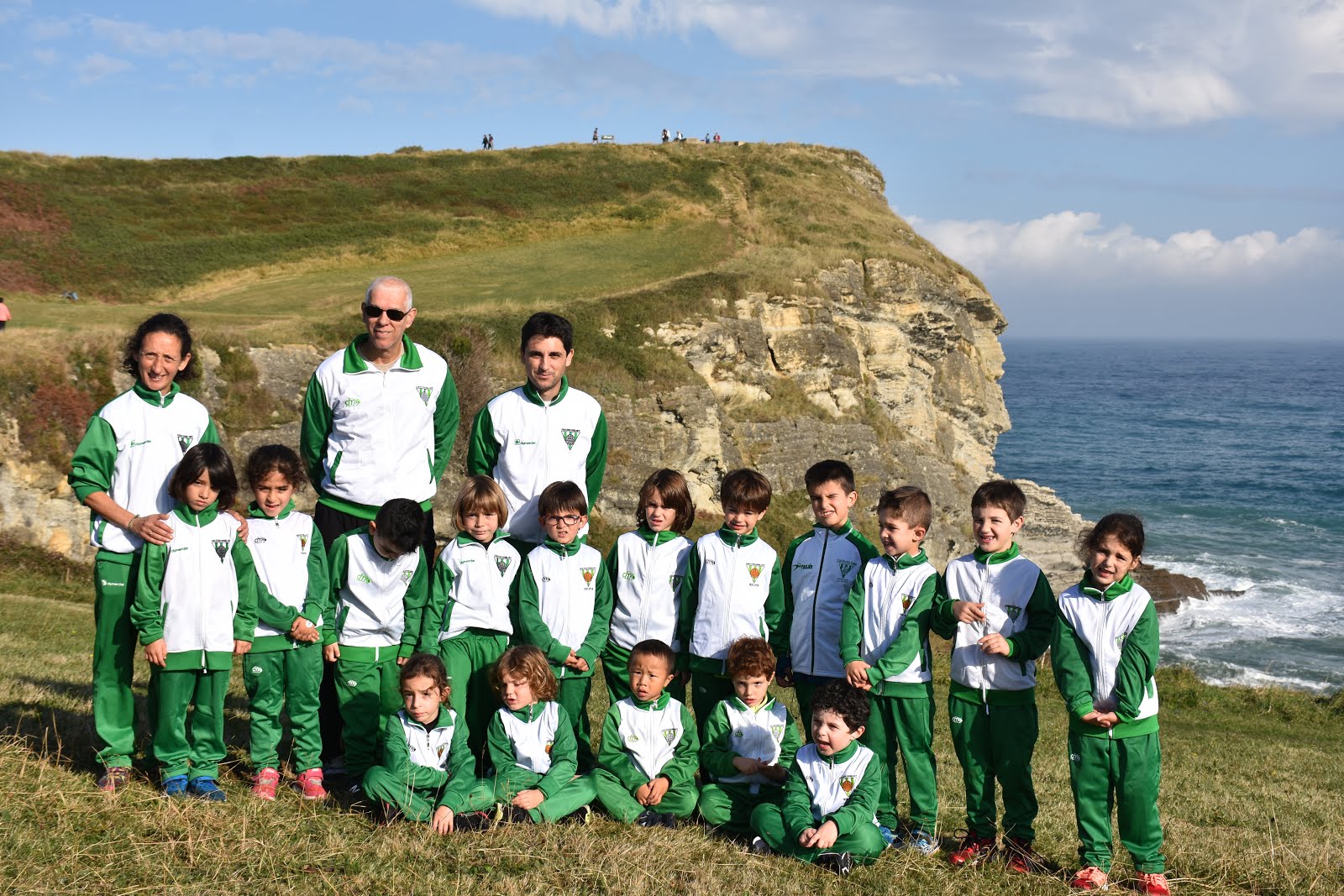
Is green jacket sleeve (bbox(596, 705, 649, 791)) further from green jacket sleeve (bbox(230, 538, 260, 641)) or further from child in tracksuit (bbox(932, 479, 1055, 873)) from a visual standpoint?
green jacket sleeve (bbox(230, 538, 260, 641))

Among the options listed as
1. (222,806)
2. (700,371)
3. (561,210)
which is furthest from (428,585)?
(561,210)

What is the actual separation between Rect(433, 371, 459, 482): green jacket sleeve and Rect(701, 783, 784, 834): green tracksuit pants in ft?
9.44

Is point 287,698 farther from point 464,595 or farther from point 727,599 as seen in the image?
point 727,599

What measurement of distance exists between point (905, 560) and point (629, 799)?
237 centimetres

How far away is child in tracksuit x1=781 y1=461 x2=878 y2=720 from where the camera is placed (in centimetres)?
693

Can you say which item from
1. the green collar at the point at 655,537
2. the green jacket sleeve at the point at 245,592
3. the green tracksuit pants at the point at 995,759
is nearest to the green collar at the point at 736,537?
the green collar at the point at 655,537

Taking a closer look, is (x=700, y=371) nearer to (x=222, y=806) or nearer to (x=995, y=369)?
(x=995, y=369)

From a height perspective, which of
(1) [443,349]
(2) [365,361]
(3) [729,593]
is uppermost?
(1) [443,349]

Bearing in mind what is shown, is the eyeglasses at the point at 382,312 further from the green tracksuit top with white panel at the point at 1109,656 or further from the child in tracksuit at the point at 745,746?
the green tracksuit top with white panel at the point at 1109,656

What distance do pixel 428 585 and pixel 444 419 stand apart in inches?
48.2

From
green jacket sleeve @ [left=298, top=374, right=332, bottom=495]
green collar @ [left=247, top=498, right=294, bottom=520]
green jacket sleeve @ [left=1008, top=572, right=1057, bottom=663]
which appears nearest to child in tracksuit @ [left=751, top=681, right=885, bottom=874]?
green jacket sleeve @ [left=1008, top=572, right=1057, bottom=663]

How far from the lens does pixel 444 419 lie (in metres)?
7.26

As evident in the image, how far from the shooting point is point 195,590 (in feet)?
20.1

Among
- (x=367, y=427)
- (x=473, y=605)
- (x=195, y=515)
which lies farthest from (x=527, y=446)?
(x=195, y=515)
